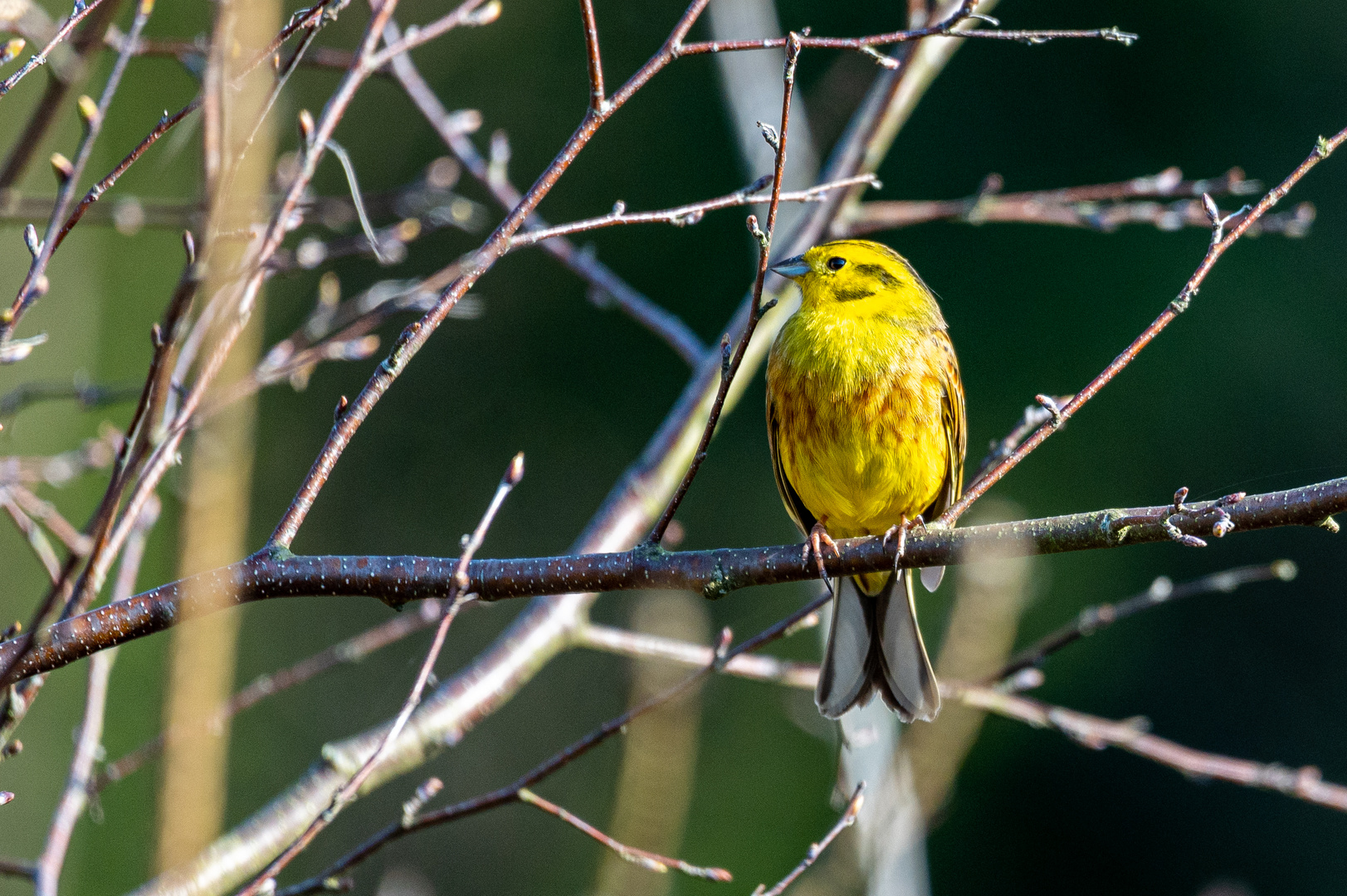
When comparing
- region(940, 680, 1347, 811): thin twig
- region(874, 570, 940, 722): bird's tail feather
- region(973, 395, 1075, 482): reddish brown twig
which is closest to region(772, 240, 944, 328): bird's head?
region(874, 570, 940, 722): bird's tail feather

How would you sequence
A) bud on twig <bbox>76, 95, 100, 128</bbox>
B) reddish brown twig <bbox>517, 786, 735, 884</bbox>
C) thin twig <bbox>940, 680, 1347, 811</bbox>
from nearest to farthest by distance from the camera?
bud on twig <bbox>76, 95, 100, 128</bbox>
reddish brown twig <bbox>517, 786, 735, 884</bbox>
thin twig <bbox>940, 680, 1347, 811</bbox>

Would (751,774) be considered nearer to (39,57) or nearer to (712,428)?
(712,428)

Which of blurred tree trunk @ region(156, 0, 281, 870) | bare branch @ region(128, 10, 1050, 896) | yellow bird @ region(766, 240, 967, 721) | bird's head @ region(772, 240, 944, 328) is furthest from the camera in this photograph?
bird's head @ region(772, 240, 944, 328)

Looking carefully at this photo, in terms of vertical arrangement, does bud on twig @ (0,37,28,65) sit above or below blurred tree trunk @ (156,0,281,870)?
above

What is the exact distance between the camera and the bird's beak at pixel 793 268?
382 cm

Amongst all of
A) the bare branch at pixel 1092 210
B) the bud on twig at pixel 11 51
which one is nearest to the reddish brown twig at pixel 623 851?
the bud on twig at pixel 11 51

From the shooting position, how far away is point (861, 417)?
3.34 m

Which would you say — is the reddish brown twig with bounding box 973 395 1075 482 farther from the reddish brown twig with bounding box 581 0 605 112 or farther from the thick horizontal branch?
the reddish brown twig with bounding box 581 0 605 112

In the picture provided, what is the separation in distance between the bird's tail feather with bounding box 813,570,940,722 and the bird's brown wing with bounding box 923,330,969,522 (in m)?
0.28

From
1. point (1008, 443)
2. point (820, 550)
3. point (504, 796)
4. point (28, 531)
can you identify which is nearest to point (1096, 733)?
point (1008, 443)

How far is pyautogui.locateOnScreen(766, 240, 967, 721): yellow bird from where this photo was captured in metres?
3.34

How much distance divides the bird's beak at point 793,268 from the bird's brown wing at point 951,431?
46 centimetres

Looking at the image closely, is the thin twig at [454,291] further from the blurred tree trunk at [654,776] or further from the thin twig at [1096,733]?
the thin twig at [1096,733]

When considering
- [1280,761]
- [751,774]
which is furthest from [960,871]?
[1280,761]
